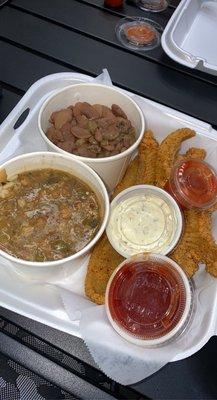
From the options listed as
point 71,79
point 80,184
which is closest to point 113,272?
point 80,184

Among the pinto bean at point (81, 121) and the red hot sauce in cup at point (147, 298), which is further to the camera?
the pinto bean at point (81, 121)

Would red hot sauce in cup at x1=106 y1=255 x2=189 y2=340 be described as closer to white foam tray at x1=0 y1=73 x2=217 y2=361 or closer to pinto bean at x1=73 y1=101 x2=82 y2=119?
white foam tray at x1=0 y1=73 x2=217 y2=361

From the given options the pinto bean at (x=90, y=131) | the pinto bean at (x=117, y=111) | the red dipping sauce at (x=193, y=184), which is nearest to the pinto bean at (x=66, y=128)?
the pinto bean at (x=90, y=131)

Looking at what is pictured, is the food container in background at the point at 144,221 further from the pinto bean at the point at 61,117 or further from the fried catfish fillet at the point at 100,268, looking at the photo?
the pinto bean at the point at 61,117

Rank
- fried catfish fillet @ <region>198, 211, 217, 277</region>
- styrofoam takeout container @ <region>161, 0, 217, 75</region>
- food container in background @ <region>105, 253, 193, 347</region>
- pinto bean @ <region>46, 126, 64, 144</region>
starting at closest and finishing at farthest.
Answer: food container in background @ <region>105, 253, 193, 347</region> < fried catfish fillet @ <region>198, 211, 217, 277</region> < pinto bean @ <region>46, 126, 64, 144</region> < styrofoam takeout container @ <region>161, 0, 217, 75</region>

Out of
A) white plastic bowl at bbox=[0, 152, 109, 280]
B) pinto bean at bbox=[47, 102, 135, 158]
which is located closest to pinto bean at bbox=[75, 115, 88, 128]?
pinto bean at bbox=[47, 102, 135, 158]

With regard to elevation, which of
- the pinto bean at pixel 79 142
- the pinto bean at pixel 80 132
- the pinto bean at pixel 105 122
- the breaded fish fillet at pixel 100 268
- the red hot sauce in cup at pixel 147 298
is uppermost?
the pinto bean at pixel 105 122

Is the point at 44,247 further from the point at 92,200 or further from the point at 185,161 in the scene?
the point at 185,161
